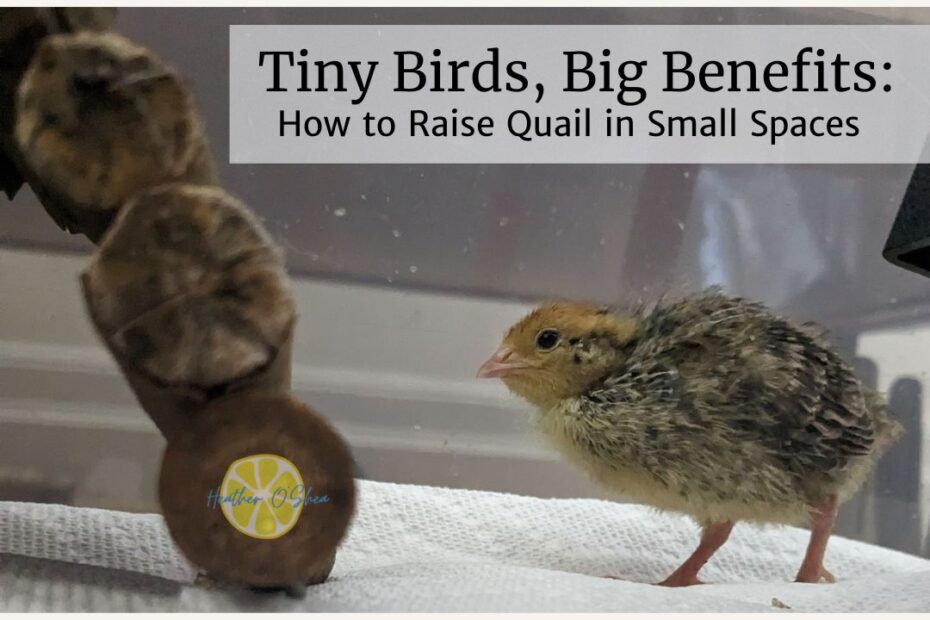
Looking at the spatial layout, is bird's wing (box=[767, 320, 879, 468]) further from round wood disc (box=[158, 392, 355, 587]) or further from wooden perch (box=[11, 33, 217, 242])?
wooden perch (box=[11, 33, 217, 242])

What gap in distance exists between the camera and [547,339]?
76 centimetres

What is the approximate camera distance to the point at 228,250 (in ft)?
2.13

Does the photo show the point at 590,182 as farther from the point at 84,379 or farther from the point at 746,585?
the point at 84,379

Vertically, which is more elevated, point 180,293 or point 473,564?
point 180,293

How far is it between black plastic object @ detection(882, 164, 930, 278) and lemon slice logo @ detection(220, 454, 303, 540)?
0.53 meters

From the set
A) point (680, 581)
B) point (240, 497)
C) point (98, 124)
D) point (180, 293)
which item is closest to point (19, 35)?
point (98, 124)

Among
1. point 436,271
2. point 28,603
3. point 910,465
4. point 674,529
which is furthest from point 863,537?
point 28,603

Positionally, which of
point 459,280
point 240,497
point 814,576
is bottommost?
point 814,576

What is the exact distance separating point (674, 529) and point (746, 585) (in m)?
0.09

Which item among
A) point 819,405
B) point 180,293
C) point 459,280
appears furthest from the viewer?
point 459,280

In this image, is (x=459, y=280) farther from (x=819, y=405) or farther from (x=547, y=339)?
(x=819, y=405)

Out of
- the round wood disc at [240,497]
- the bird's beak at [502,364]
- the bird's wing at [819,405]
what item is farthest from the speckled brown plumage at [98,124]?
the bird's wing at [819,405]

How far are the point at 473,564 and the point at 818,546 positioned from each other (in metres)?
0.28

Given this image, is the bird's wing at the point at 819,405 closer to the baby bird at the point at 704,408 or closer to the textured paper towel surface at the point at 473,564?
the baby bird at the point at 704,408
